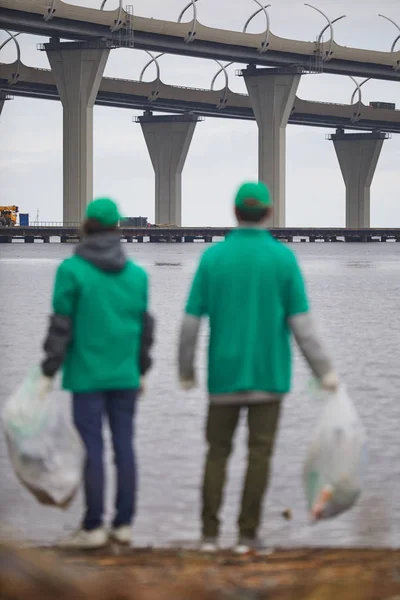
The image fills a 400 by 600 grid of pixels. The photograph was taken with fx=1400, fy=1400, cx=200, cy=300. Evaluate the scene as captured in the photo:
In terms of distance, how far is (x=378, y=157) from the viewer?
141375 millimetres

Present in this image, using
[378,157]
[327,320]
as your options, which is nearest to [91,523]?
[327,320]

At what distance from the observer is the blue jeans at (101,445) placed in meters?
6.18

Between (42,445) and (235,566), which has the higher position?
(42,445)

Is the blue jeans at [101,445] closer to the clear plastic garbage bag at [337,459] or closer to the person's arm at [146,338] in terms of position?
the person's arm at [146,338]

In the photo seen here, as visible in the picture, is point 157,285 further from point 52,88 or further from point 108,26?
point 52,88

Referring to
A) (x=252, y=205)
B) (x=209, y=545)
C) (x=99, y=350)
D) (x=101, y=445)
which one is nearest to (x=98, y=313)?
(x=99, y=350)

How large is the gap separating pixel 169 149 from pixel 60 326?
392 feet

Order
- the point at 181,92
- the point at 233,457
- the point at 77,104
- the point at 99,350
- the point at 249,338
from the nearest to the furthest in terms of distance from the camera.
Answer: the point at 249,338 < the point at 99,350 < the point at 233,457 < the point at 77,104 < the point at 181,92

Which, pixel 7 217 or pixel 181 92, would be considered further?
pixel 181 92

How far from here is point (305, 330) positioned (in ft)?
20.3

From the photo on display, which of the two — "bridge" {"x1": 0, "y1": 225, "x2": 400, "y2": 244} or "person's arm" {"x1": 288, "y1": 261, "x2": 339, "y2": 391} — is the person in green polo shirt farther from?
"bridge" {"x1": 0, "y1": 225, "x2": 400, "y2": 244}

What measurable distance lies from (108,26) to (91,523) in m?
89.1

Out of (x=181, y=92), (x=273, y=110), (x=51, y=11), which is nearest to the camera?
(x=51, y=11)

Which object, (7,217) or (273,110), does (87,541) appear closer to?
(273,110)
